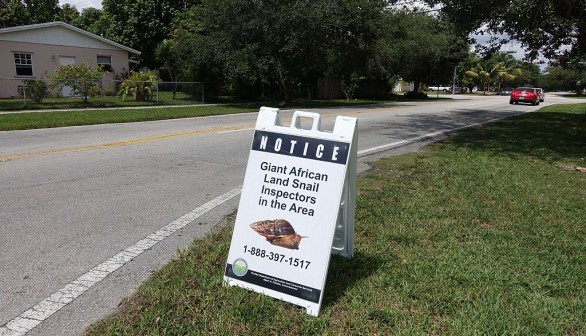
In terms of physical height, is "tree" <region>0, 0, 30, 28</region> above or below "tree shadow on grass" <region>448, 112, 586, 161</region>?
above

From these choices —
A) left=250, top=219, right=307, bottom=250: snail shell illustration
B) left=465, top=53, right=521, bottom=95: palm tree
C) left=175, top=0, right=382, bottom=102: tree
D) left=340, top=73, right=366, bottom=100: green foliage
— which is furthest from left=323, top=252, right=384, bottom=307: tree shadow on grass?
left=465, top=53, right=521, bottom=95: palm tree

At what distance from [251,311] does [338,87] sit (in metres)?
36.5

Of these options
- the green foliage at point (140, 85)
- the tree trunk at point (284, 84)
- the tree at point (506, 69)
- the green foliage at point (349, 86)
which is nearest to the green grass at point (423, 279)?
the tree trunk at point (284, 84)

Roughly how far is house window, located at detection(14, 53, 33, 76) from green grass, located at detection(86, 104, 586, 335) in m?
25.8

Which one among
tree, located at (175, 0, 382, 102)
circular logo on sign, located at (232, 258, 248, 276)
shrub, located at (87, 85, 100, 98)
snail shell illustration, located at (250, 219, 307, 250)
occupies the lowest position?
circular logo on sign, located at (232, 258, 248, 276)

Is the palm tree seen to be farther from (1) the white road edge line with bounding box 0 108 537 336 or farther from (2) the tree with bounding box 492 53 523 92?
(1) the white road edge line with bounding box 0 108 537 336

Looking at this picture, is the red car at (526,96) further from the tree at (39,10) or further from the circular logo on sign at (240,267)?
the tree at (39,10)

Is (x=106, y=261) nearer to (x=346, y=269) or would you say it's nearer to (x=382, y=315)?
(x=346, y=269)

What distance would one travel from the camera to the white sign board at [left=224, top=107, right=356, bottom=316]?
3166 millimetres

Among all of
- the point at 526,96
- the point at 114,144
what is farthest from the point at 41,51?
the point at 526,96

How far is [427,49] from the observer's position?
3928cm

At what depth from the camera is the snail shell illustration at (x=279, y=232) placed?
10.6 ft

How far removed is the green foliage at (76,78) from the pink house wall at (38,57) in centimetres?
308

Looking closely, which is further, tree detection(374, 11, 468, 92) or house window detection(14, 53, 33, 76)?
tree detection(374, 11, 468, 92)
